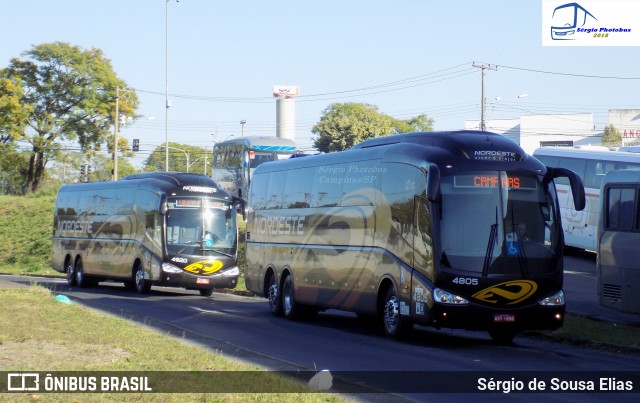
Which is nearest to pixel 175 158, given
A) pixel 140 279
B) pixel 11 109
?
pixel 11 109

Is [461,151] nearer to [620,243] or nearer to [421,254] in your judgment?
[421,254]

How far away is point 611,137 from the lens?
9844 cm

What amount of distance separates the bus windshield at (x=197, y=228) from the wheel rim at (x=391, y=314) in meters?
13.4

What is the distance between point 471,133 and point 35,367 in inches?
363

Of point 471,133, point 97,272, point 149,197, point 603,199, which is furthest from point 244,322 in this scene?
point 97,272

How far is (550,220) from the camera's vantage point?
17.3m

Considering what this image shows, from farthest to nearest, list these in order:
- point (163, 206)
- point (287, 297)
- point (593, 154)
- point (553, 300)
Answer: point (593, 154)
point (163, 206)
point (287, 297)
point (553, 300)

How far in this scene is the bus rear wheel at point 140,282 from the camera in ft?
106

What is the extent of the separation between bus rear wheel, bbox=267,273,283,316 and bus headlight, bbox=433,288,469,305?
7.79 metres

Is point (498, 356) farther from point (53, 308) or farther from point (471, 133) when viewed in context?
point (53, 308)

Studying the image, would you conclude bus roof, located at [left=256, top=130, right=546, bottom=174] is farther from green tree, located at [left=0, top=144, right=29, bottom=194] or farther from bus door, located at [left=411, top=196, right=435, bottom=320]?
green tree, located at [left=0, top=144, right=29, bottom=194]

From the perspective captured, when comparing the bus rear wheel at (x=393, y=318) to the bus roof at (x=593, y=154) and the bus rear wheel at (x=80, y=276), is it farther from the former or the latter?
the bus rear wheel at (x=80, y=276)

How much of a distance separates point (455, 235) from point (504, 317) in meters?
1.60

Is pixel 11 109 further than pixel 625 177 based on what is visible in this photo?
Yes
